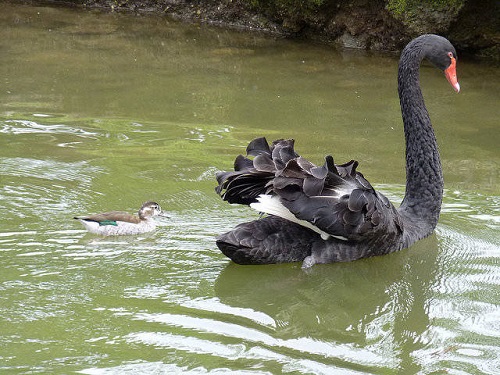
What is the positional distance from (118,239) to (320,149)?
2.19 m

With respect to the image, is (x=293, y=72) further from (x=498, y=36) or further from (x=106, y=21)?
(x=106, y=21)

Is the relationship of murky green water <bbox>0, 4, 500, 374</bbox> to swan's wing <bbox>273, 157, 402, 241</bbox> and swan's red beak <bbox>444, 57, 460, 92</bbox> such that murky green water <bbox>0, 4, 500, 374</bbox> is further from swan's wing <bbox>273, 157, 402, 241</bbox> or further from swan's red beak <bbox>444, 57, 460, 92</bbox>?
swan's red beak <bbox>444, 57, 460, 92</bbox>

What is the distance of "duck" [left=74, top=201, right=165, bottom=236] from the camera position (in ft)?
14.9

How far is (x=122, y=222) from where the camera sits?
4.66 m

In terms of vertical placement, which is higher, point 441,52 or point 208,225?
point 441,52

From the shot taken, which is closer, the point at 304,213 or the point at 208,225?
the point at 304,213

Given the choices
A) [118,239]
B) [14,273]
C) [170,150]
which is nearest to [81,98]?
[170,150]

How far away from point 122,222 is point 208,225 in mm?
476

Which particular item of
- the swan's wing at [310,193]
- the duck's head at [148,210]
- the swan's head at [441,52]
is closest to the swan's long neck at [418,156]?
the swan's head at [441,52]

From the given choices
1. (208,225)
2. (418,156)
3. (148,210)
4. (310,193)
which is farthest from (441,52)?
(148,210)

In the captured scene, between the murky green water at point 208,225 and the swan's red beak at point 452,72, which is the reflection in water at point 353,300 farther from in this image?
the swan's red beak at point 452,72

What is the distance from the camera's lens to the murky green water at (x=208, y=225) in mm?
3516

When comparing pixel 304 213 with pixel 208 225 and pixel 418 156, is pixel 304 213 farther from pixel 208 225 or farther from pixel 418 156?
pixel 418 156

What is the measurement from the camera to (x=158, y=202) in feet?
16.8
